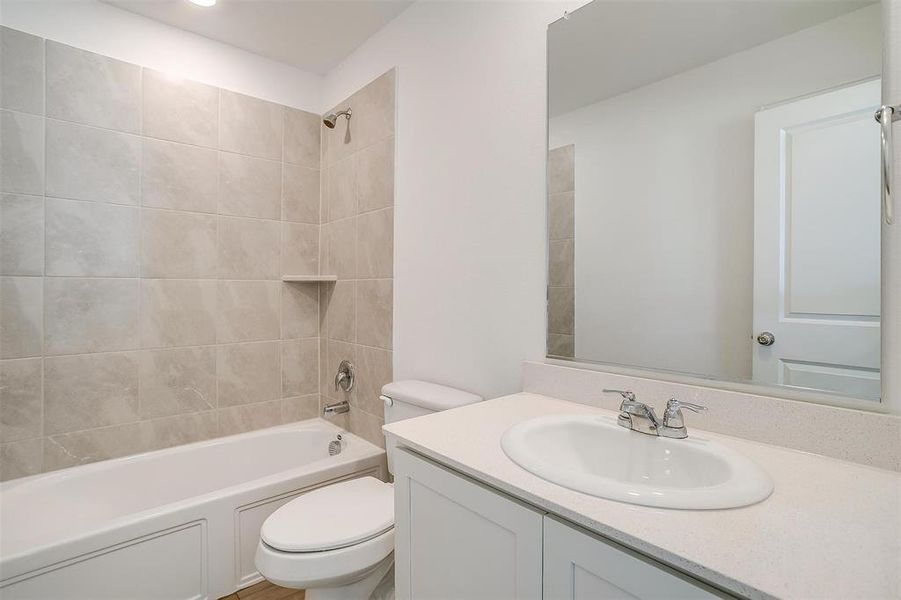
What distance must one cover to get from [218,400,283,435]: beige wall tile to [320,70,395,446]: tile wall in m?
0.31

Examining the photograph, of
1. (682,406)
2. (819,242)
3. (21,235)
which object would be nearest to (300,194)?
(21,235)

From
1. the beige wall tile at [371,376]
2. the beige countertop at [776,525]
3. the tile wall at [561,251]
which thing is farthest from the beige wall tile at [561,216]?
the beige wall tile at [371,376]

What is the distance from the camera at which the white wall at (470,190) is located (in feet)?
4.65

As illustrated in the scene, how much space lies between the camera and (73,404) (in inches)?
74.3

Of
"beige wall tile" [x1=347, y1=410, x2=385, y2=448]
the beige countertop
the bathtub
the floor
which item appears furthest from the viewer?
"beige wall tile" [x1=347, y1=410, x2=385, y2=448]

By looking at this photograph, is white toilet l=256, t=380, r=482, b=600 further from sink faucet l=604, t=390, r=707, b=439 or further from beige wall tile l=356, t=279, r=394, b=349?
sink faucet l=604, t=390, r=707, b=439

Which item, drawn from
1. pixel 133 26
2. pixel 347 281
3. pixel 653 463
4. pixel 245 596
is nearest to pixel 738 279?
pixel 653 463

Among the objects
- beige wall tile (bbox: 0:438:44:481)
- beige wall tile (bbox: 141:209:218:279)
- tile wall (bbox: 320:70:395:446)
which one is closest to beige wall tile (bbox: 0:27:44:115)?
beige wall tile (bbox: 141:209:218:279)

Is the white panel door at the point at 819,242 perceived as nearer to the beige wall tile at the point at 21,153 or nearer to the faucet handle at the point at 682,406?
the faucet handle at the point at 682,406

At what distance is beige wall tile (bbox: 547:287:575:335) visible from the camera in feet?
4.40

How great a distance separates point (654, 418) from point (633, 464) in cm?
12

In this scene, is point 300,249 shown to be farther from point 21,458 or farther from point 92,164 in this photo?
point 21,458

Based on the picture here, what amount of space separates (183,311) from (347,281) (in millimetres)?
836

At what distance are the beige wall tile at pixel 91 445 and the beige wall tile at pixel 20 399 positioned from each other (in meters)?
0.10
